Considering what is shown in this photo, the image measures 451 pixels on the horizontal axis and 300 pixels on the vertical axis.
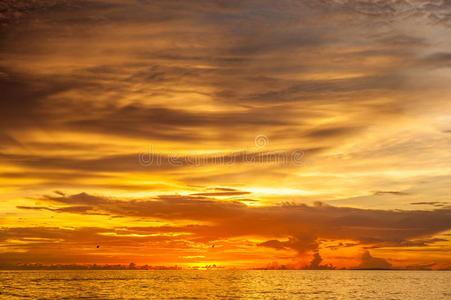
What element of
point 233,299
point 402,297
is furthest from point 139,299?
point 402,297

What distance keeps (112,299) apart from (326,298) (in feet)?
185

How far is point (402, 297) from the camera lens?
142m

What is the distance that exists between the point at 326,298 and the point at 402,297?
27.0 metres

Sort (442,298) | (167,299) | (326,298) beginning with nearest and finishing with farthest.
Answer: (167,299)
(326,298)
(442,298)

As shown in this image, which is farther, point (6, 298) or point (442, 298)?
point (442, 298)

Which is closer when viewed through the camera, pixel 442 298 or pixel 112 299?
pixel 112 299

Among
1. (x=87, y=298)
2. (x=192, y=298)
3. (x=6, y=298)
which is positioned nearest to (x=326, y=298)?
(x=192, y=298)

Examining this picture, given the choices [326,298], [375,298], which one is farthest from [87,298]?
[375,298]

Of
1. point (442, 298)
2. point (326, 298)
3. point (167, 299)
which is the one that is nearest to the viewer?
point (167, 299)

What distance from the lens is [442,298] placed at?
465 feet

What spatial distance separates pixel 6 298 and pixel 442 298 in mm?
121916

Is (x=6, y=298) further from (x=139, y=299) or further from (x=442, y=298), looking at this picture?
(x=442, y=298)

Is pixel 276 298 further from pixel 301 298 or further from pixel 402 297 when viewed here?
pixel 402 297

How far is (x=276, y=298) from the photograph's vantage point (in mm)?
127062
